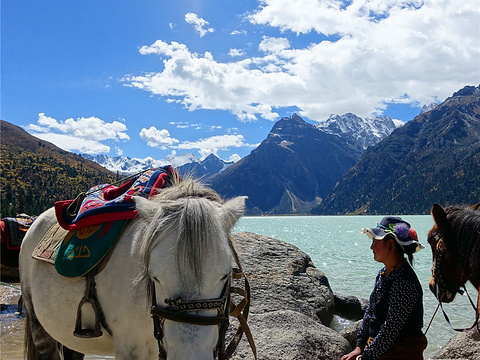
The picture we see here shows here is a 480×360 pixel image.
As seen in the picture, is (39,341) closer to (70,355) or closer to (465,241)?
(70,355)

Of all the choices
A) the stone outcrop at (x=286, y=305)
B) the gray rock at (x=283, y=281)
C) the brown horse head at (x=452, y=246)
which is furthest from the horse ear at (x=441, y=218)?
the gray rock at (x=283, y=281)

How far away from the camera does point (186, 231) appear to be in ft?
7.03

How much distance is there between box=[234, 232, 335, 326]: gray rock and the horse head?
20.7 ft

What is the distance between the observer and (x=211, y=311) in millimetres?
2088

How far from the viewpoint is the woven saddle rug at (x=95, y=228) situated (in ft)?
9.30

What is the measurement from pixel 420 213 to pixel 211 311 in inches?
8419

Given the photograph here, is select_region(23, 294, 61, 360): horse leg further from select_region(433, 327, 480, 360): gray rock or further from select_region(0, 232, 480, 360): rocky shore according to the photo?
select_region(433, 327, 480, 360): gray rock

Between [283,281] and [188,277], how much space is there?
8.04m

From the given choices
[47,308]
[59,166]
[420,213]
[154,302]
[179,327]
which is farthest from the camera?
[420,213]

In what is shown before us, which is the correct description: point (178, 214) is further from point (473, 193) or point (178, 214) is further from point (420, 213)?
point (420, 213)

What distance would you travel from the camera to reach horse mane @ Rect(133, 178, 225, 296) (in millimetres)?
2074

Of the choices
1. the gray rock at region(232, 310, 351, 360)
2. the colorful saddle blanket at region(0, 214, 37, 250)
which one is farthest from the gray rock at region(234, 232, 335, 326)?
the colorful saddle blanket at region(0, 214, 37, 250)

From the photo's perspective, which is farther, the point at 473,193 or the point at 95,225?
the point at 473,193

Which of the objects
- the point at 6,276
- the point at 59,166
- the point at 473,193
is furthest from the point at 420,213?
the point at 6,276
